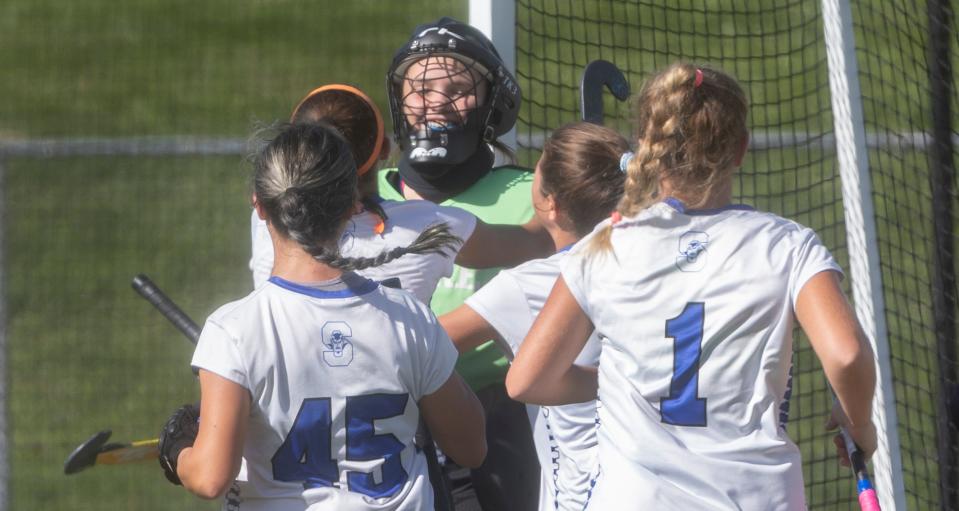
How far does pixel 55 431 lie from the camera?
23.2 feet

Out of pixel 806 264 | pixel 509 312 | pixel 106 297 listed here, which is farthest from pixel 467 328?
pixel 106 297

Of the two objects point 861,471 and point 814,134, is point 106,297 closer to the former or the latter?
point 814,134

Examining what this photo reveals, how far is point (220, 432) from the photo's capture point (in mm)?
2473

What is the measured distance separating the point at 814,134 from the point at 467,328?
610cm

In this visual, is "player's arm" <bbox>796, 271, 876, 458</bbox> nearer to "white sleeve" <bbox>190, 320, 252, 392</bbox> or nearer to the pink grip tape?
the pink grip tape

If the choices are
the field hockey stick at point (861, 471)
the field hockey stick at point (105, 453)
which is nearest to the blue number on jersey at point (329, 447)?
the field hockey stick at point (105, 453)

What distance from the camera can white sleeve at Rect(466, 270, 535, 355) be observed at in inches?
118

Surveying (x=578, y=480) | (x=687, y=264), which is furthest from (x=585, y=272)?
(x=578, y=480)

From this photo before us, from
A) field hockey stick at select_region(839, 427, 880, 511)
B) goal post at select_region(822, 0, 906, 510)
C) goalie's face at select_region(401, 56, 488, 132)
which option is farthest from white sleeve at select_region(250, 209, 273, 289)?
goal post at select_region(822, 0, 906, 510)

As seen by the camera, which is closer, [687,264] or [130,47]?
[687,264]

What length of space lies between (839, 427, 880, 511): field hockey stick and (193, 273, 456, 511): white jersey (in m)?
0.87

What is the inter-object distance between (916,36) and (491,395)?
6.79 metres

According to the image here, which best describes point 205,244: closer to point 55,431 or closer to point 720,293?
point 55,431

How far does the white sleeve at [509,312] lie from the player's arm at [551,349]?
0.27 meters
